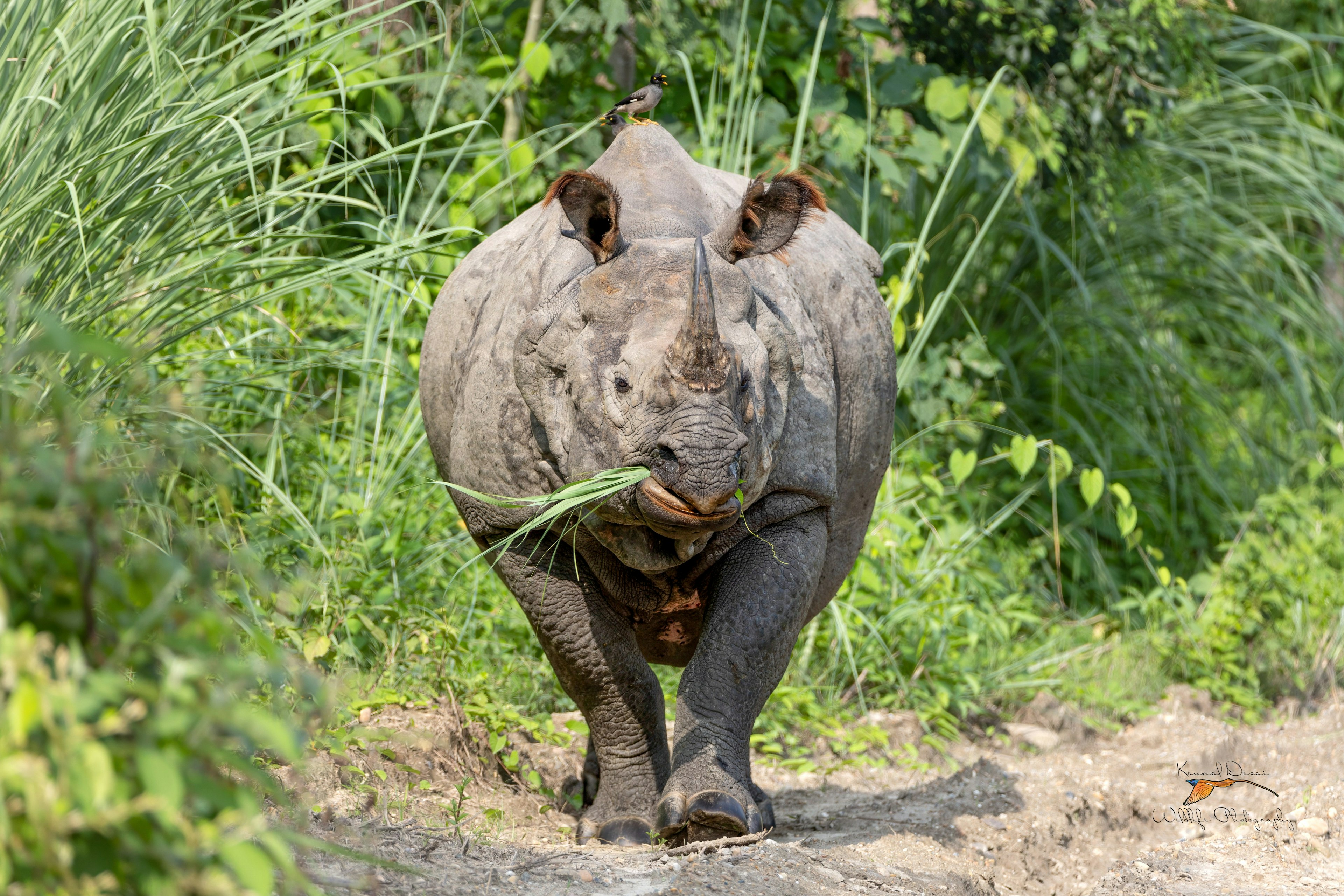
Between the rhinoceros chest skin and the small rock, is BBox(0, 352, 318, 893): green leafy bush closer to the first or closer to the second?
the rhinoceros chest skin

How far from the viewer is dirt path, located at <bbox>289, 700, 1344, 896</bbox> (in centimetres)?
297

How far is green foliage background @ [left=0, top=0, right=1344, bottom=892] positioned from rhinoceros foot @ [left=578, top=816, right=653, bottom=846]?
0.62 metres

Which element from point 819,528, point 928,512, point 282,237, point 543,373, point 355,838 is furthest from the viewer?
point 928,512

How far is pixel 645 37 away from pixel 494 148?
1.80 meters

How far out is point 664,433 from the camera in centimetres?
305

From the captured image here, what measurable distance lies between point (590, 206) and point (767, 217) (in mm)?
480

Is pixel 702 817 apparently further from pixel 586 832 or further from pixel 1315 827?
pixel 1315 827

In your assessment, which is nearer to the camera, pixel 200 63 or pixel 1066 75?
pixel 200 63

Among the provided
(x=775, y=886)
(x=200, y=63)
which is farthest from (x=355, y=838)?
(x=200, y=63)

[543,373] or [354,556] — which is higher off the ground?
[543,373]

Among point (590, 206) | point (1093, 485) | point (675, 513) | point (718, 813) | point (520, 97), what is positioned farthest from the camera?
point (520, 97)

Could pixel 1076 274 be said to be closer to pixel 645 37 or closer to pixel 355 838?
pixel 645 37

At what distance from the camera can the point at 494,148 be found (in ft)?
17.9

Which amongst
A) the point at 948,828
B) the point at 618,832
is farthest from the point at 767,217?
the point at 948,828
